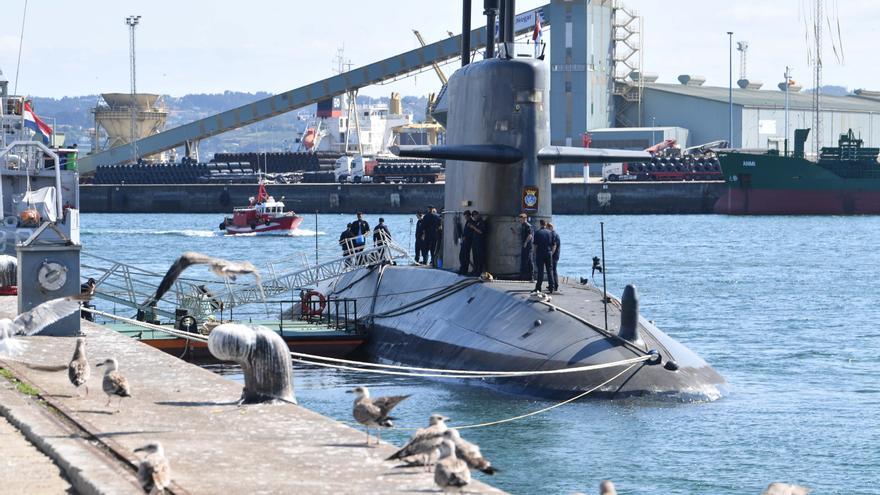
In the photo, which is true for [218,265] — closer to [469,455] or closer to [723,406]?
[469,455]

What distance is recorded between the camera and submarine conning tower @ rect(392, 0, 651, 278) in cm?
2098

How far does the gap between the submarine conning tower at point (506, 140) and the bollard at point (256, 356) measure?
8.24 metres

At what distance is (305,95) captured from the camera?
94312 mm

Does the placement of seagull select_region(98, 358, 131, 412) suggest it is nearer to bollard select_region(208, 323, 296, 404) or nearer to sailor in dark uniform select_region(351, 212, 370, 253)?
bollard select_region(208, 323, 296, 404)

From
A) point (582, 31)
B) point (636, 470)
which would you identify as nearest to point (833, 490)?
point (636, 470)

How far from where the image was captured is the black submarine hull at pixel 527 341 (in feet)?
59.3

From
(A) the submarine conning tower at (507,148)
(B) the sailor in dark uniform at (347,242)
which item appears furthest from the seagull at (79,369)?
(B) the sailor in dark uniform at (347,242)

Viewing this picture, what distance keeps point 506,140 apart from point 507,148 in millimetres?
180

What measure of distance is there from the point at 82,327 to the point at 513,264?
6583 millimetres

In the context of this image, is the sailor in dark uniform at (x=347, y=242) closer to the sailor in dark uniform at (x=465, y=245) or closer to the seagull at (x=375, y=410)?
the sailor in dark uniform at (x=465, y=245)

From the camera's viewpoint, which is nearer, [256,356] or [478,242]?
[256,356]

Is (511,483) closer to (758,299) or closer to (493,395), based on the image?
(493,395)

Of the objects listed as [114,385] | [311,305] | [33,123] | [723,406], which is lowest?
[723,406]

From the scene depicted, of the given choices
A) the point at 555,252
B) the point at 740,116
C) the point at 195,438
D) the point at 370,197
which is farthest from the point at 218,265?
the point at 740,116
